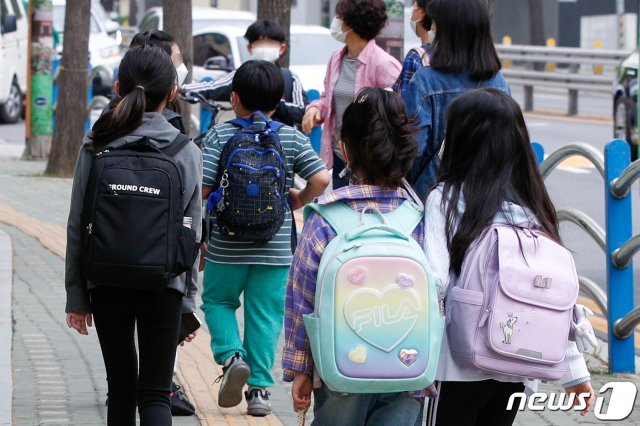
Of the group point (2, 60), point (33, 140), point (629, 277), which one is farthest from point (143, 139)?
point (2, 60)

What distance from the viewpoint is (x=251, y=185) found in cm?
545

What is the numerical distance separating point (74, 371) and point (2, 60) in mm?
16132

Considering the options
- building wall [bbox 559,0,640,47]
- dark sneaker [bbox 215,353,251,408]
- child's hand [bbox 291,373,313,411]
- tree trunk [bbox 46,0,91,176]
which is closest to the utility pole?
building wall [bbox 559,0,640,47]

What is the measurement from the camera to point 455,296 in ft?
12.5

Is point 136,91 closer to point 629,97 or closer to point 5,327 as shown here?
point 5,327

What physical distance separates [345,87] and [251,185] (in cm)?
183

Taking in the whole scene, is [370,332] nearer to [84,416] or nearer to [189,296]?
[189,296]

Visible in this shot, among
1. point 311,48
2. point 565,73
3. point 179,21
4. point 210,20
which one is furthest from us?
point 565,73

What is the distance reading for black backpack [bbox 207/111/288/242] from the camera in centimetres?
546

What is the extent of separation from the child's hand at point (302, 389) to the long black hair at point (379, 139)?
595 millimetres

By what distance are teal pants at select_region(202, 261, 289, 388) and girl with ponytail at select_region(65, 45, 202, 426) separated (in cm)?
116

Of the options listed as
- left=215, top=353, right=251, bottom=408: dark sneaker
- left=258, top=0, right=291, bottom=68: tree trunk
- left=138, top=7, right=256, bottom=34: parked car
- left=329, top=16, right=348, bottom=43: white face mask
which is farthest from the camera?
left=138, top=7, right=256, bottom=34: parked car

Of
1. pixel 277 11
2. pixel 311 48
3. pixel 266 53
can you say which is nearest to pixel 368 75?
pixel 266 53

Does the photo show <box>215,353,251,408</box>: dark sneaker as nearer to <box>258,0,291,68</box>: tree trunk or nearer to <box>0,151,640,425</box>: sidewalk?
<box>0,151,640,425</box>: sidewalk
